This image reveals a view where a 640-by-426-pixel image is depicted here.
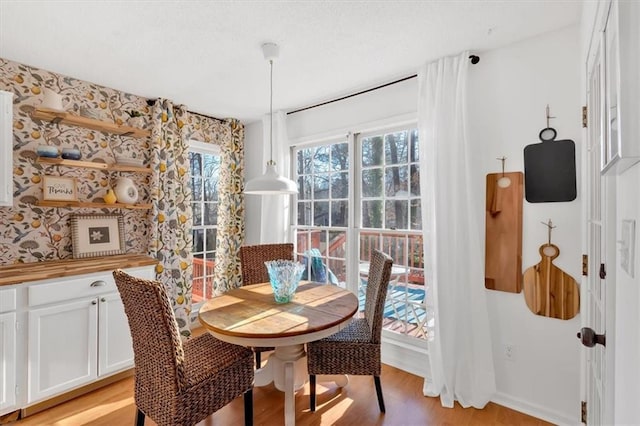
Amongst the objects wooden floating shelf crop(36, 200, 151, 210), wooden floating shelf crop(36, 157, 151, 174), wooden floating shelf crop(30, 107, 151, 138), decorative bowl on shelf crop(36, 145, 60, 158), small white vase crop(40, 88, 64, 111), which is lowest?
wooden floating shelf crop(36, 200, 151, 210)

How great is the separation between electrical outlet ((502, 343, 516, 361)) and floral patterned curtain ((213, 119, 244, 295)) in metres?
2.90

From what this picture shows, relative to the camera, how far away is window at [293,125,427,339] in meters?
2.76

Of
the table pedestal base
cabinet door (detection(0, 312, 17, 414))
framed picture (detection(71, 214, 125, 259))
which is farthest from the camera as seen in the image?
framed picture (detection(71, 214, 125, 259))

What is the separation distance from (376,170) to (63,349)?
9.37 feet

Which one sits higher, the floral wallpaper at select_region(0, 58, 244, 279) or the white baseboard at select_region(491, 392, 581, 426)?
the floral wallpaper at select_region(0, 58, 244, 279)

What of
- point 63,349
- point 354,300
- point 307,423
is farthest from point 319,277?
point 63,349

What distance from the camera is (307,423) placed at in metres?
2.04

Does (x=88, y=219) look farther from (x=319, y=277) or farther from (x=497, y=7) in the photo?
(x=497, y=7)

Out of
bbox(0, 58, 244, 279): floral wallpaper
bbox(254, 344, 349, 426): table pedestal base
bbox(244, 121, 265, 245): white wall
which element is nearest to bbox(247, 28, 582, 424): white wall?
bbox(254, 344, 349, 426): table pedestal base

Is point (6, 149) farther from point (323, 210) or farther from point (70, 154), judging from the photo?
point (323, 210)

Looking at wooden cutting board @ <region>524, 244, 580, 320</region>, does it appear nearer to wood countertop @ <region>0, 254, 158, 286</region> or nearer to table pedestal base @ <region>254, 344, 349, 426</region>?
table pedestal base @ <region>254, 344, 349, 426</region>

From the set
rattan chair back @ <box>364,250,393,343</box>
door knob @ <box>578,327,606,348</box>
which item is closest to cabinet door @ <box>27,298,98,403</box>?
rattan chair back @ <box>364,250,393,343</box>

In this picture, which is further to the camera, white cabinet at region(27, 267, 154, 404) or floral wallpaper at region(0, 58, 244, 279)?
floral wallpaper at region(0, 58, 244, 279)

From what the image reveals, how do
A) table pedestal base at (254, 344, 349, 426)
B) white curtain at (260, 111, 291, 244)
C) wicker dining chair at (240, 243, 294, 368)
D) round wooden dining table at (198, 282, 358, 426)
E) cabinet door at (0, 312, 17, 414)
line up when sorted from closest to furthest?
round wooden dining table at (198, 282, 358, 426) → table pedestal base at (254, 344, 349, 426) → cabinet door at (0, 312, 17, 414) → wicker dining chair at (240, 243, 294, 368) → white curtain at (260, 111, 291, 244)
